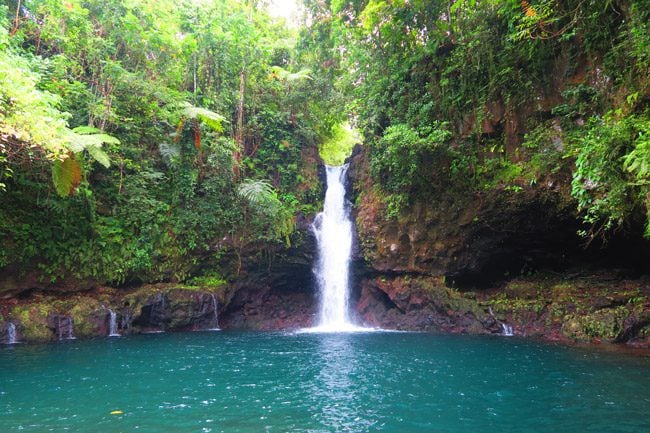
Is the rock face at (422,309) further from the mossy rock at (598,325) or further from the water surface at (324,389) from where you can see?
the water surface at (324,389)

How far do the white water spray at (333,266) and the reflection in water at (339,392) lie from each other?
243 inches

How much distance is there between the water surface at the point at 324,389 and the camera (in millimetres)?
5129

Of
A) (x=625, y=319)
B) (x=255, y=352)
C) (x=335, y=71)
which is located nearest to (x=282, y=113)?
(x=335, y=71)

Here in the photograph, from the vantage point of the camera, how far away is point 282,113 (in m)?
19.0

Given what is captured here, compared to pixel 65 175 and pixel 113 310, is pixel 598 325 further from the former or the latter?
pixel 65 175

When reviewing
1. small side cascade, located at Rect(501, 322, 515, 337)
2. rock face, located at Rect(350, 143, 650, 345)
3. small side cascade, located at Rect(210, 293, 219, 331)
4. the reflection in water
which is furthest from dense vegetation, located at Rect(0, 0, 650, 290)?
the reflection in water

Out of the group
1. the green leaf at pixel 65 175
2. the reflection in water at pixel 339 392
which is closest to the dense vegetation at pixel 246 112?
the green leaf at pixel 65 175

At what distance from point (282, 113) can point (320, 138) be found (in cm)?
337

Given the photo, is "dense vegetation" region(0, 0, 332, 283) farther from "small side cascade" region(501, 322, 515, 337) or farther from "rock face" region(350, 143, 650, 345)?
"small side cascade" region(501, 322, 515, 337)

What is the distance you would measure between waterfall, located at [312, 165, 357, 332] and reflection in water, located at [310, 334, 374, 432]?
615cm

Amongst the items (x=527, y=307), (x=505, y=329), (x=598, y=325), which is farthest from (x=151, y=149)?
(x=598, y=325)

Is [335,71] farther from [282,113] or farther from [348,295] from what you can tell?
[348,295]

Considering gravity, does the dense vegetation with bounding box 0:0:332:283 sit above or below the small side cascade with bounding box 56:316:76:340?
above

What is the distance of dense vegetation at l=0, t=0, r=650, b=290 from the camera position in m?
10.4
